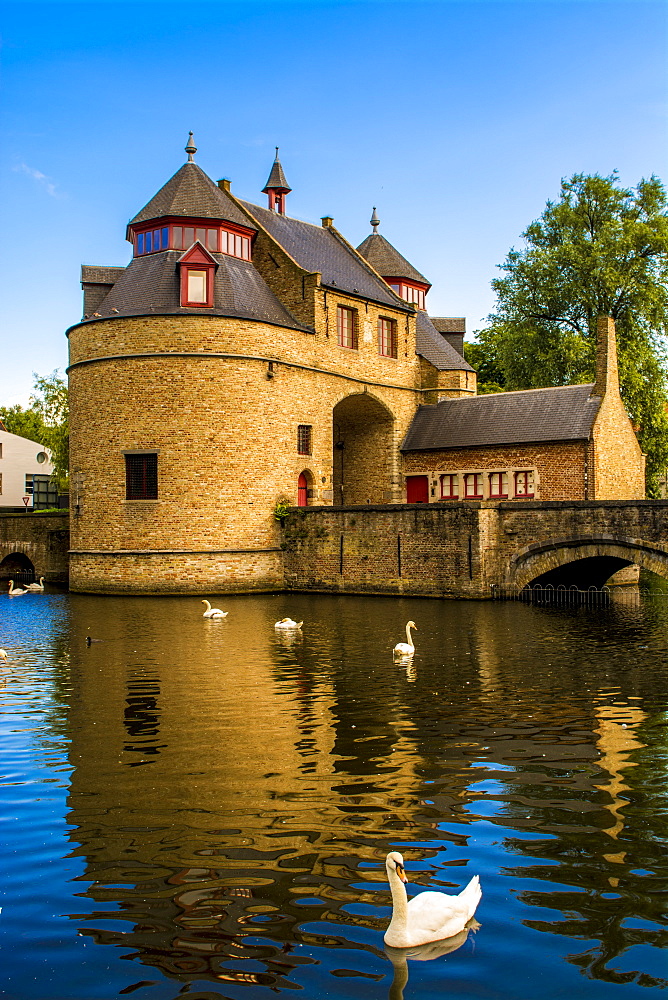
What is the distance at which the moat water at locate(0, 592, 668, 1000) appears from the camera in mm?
4766

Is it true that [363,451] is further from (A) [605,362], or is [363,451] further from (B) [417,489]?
(A) [605,362]

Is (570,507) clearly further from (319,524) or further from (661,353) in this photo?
(661,353)

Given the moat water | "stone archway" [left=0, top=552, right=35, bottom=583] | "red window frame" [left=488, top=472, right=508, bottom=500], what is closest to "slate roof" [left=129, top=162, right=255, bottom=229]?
"red window frame" [left=488, top=472, right=508, bottom=500]

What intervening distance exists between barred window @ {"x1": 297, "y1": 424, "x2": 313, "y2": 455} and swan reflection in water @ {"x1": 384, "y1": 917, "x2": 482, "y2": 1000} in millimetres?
26623

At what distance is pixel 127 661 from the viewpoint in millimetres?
14898

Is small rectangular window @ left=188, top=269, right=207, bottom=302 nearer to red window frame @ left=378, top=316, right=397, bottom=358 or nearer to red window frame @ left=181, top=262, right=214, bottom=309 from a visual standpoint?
red window frame @ left=181, top=262, right=214, bottom=309

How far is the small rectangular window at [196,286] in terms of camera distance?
1131 inches

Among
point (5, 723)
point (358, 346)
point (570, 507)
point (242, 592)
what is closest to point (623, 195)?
point (358, 346)

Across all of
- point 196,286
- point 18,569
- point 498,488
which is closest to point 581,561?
point 498,488

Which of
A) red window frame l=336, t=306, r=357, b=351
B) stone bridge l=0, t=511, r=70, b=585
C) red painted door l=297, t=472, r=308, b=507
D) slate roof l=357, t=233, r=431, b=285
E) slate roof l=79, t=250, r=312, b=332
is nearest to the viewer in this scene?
slate roof l=79, t=250, r=312, b=332

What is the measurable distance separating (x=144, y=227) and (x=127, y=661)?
2051cm

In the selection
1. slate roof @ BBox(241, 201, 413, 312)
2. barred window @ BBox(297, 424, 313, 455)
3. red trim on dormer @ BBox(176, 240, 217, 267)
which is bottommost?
barred window @ BBox(297, 424, 313, 455)

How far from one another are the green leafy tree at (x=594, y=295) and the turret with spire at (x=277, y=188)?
34.7ft

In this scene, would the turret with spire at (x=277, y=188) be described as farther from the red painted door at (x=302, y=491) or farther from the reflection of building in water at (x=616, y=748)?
the reflection of building in water at (x=616, y=748)
